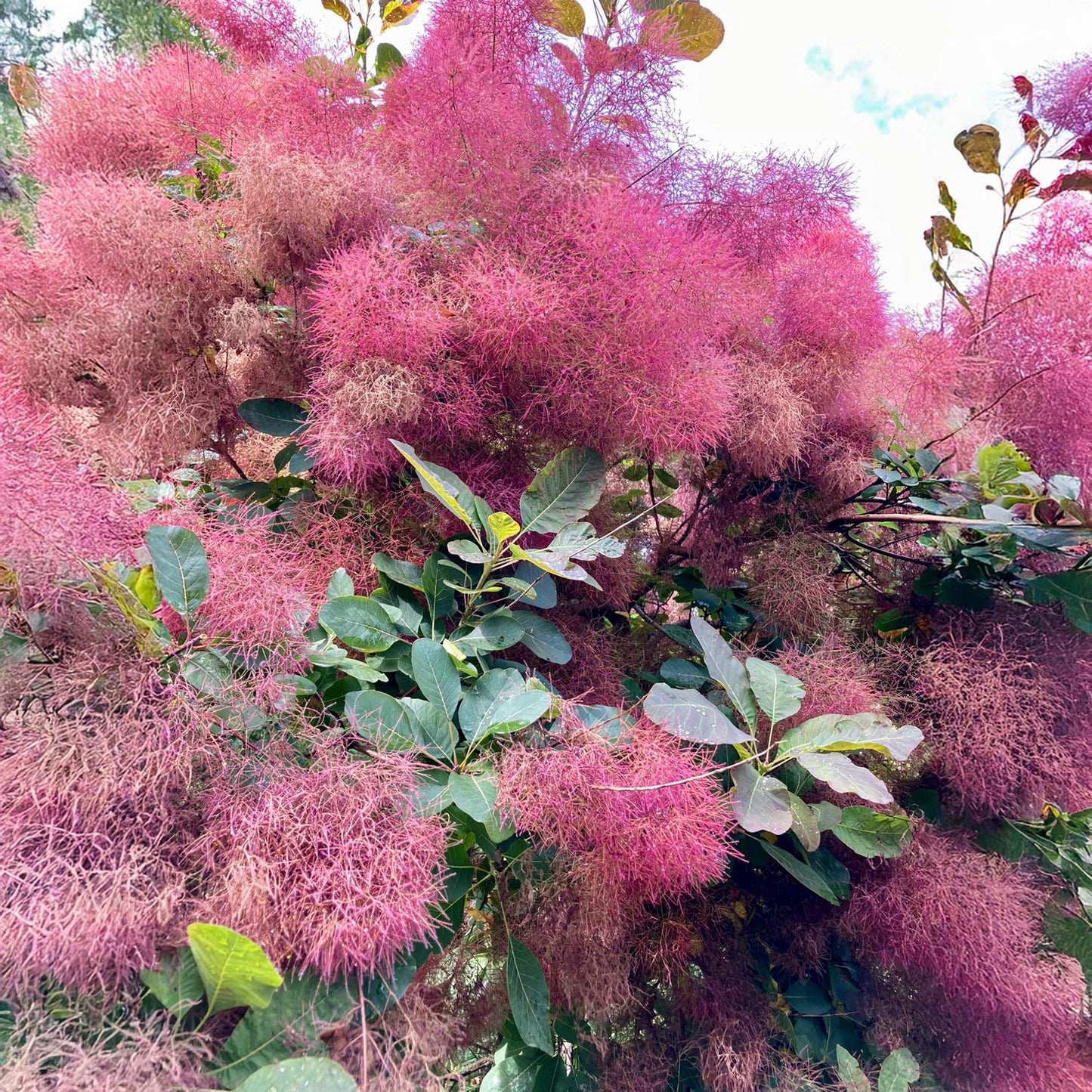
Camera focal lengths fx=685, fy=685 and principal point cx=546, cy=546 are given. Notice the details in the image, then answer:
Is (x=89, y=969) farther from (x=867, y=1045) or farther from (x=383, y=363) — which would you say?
(x=867, y=1045)

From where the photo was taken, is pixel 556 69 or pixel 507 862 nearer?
pixel 507 862

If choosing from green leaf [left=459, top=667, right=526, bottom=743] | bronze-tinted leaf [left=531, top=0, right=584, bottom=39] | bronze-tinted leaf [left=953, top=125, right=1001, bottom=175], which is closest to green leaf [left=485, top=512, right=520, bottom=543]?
green leaf [left=459, top=667, right=526, bottom=743]

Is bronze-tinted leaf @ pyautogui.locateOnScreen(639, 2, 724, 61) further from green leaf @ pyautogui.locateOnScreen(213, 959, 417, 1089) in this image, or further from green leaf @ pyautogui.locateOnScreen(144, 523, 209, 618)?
green leaf @ pyautogui.locateOnScreen(213, 959, 417, 1089)

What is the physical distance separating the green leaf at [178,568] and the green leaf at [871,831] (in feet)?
2.00

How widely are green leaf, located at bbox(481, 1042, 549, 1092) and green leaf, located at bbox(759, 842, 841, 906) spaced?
0.97 ft

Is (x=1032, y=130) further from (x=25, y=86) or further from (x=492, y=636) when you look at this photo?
(x=25, y=86)

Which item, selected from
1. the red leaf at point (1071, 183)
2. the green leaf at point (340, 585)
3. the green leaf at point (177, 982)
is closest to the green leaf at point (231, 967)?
the green leaf at point (177, 982)

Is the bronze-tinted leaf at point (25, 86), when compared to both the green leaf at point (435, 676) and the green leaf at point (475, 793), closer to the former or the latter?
the green leaf at point (435, 676)

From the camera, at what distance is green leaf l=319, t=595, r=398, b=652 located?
0.59m

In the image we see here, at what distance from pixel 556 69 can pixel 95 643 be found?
826mm

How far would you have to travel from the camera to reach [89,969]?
1.36 feet

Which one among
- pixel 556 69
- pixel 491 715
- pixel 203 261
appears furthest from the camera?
pixel 556 69

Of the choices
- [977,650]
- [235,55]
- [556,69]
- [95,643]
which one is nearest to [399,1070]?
[95,643]

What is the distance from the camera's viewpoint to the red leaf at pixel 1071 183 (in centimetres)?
84
